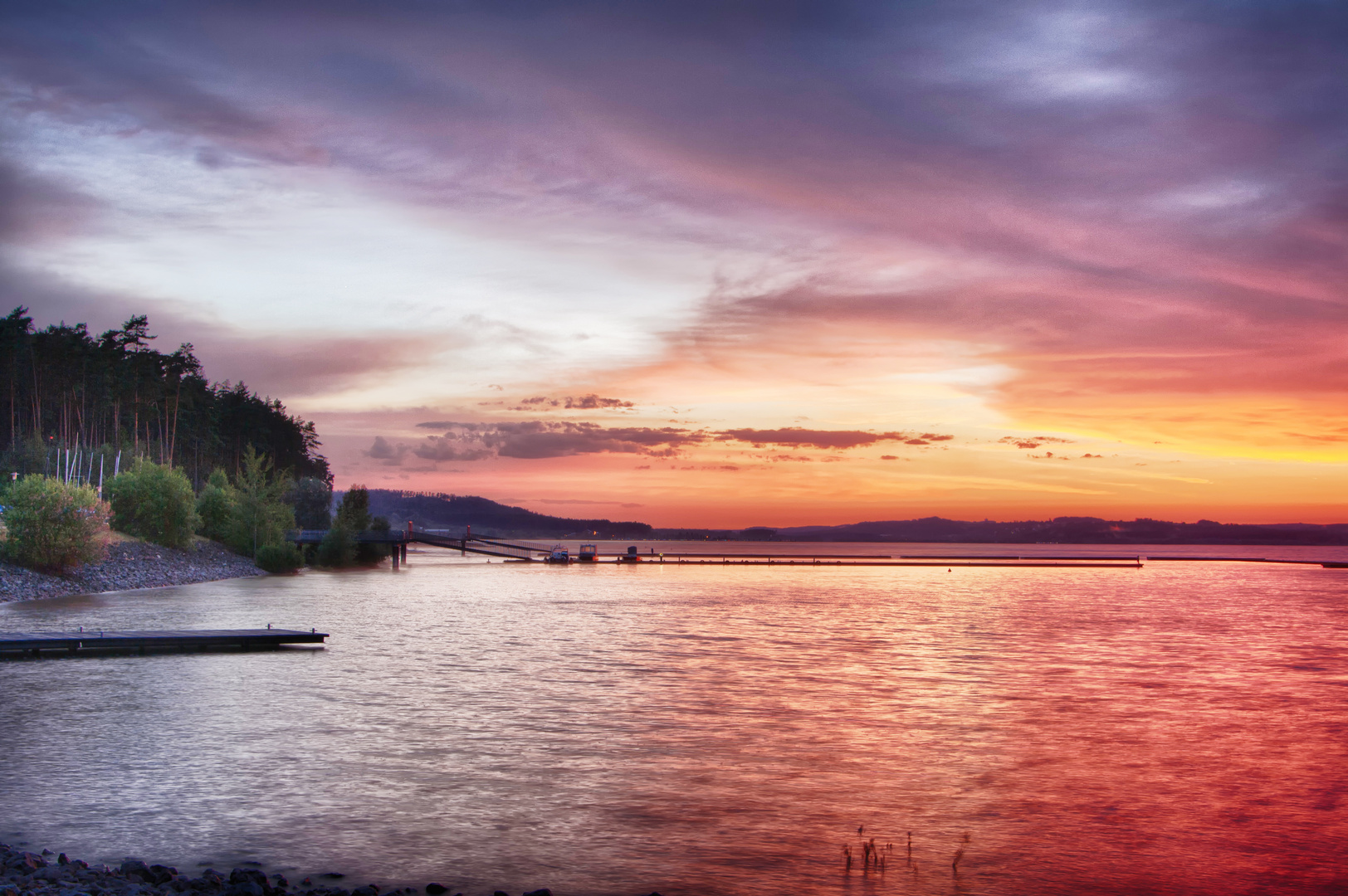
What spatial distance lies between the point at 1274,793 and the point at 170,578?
79466 millimetres

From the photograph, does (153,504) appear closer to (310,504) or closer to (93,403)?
(93,403)

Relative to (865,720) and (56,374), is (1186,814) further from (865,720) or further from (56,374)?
(56,374)

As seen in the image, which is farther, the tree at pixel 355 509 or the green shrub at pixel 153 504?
the tree at pixel 355 509

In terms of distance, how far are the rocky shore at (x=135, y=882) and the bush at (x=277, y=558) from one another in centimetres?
9348

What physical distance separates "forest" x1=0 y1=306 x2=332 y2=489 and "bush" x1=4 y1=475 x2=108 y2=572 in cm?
2263

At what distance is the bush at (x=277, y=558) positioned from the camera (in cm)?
10181

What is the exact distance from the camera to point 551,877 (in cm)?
1435

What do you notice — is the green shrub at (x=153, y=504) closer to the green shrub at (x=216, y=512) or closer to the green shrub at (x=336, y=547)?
the green shrub at (x=216, y=512)

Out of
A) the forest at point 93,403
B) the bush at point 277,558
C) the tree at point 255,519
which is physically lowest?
the bush at point 277,558

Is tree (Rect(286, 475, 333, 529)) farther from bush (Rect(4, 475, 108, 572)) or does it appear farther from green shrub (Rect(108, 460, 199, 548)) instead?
bush (Rect(4, 475, 108, 572))

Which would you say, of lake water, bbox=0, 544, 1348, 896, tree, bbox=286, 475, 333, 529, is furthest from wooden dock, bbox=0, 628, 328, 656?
tree, bbox=286, 475, 333, 529

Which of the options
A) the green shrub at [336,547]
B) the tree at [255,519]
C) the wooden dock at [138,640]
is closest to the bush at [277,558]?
the tree at [255,519]

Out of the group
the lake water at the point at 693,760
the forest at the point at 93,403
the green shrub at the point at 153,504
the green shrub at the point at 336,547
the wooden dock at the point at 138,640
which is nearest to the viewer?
the lake water at the point at 693,760

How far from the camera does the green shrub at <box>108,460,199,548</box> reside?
84625 millimetres
